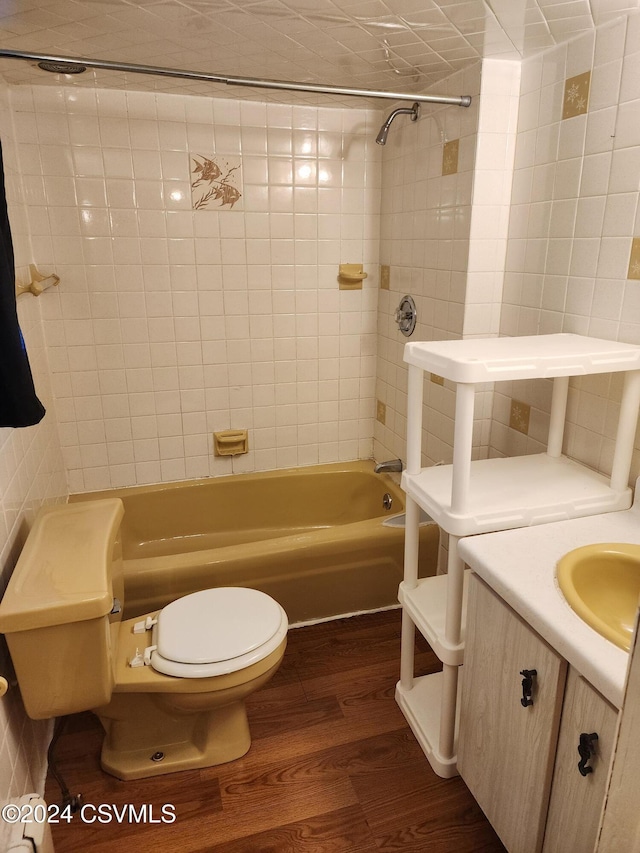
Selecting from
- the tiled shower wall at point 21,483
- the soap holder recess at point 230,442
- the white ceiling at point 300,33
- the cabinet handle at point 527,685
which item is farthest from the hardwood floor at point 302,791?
the white ceiling at point 300,33

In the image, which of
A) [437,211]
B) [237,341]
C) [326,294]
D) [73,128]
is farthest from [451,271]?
[73,128]

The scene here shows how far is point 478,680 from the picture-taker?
4.24 ft

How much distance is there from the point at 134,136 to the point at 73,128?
0.72 feet

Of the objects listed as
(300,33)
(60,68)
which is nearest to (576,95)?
(300,33)

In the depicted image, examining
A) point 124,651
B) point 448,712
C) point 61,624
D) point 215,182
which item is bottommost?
point 448,712

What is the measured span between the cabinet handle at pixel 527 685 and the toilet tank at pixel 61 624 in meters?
0.94

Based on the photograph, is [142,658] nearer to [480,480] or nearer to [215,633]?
[215,633]

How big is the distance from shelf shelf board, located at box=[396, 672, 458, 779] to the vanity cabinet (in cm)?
20

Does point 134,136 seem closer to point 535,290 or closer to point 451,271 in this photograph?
point 451,271

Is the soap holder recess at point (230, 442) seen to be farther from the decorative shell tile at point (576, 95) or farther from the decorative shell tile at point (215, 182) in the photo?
the decorative shell tile at point (576, 95)

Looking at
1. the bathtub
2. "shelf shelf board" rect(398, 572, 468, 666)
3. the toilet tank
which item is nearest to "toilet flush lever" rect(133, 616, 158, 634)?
the toilet tank

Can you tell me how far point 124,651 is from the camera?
1568 mm

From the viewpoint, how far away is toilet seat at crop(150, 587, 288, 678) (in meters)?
1.48

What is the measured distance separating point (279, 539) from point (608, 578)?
3.96ft
